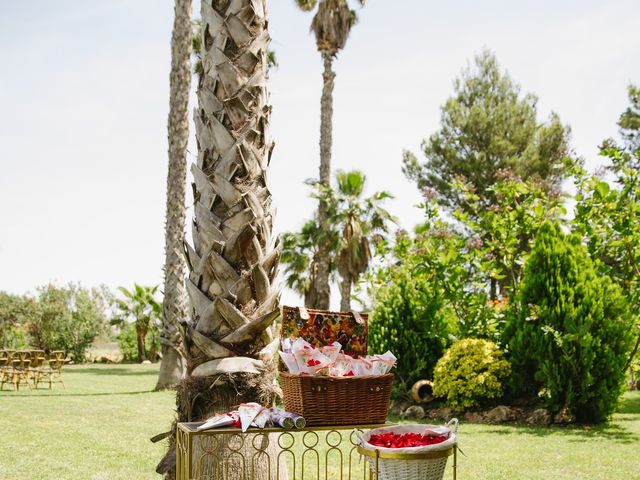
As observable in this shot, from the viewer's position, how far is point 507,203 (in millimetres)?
10906

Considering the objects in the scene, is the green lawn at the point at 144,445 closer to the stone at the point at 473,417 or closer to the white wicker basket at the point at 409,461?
the stone at the point at 473,417

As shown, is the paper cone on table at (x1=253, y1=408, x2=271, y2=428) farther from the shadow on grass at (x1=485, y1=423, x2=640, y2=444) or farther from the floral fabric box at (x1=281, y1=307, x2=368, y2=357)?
the shadow on grass at (x1=485, y1=423, x2=640, y2=444)

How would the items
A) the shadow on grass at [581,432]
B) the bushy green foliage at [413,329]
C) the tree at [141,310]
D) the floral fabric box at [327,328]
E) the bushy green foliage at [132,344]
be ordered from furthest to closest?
the bushy green foliage at [132,344]
the tree at [141,310]
the bushy green foliage at [413,329]
the shadow on grass at [581,432]
the floral fabric box at [327,328]

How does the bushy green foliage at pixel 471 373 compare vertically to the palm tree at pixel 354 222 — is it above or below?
below

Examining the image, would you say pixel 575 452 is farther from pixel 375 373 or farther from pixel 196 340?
pixel 196 340

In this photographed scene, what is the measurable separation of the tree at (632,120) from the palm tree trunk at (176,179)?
19674mm

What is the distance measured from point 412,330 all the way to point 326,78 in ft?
39.4

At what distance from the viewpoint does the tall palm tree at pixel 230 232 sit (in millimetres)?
3771

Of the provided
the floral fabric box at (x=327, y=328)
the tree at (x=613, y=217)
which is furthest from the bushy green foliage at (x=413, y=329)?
the floral fabric box at (x=327, y=328)

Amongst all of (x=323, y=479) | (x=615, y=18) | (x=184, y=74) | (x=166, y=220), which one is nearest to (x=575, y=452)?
(x=323, y=479)

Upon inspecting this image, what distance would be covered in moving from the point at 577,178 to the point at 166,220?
839 centimetres

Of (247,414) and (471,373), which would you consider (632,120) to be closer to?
(471,373)

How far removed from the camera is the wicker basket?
Answer: 3.49 meters

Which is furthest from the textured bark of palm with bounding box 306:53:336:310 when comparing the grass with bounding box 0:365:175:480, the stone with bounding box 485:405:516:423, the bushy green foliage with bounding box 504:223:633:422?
the bushy green foliage with bounding box 504:223:633:422
